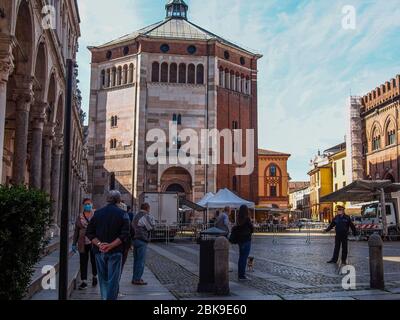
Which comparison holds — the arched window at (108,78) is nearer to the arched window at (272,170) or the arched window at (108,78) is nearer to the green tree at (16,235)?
the arched window at (272,170)

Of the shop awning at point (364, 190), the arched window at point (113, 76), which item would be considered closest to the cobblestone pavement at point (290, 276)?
the shop awning at point (364, 190)

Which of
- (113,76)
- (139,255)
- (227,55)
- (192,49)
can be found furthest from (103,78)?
(139,255)

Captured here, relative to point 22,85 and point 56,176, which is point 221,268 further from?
point 56,176

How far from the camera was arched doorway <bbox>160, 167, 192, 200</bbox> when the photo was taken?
44812 mm

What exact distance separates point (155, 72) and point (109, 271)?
40.7 m

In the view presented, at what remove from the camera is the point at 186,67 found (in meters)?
46.6

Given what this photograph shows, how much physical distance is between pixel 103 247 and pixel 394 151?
41.2 metres

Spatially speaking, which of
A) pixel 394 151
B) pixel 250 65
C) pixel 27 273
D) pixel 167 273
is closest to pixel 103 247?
pixel 27 273

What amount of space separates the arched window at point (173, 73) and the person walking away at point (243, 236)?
36.3m

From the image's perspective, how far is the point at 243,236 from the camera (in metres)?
10.9

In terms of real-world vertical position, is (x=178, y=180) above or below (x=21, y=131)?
above

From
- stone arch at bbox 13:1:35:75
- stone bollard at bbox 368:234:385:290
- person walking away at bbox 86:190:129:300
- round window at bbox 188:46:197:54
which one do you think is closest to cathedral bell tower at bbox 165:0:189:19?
round window at bbox 188:46:197:54

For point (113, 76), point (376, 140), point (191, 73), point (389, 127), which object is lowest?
point (376, 140)
